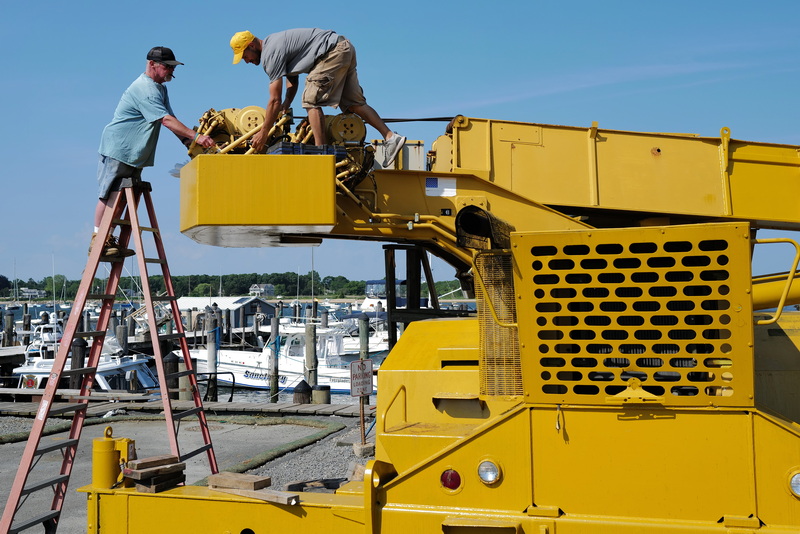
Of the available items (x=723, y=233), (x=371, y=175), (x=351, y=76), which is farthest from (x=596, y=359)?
(x=351, y=76)

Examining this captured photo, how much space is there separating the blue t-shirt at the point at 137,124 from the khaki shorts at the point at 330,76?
1.32 m

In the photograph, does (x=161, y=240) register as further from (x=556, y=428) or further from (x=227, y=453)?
(x=227, y=453)

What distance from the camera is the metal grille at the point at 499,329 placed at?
456cm

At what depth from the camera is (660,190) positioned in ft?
22.8

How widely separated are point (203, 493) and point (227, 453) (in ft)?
23.0

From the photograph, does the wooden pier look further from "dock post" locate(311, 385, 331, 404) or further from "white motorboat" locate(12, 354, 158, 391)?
"white motorboat" locate(12, 354, 158, 391)

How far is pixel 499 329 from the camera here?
15.1 feet

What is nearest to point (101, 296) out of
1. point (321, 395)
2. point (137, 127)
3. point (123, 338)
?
point (137, 127)

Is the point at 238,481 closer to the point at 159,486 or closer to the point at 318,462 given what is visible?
the point at 159,486

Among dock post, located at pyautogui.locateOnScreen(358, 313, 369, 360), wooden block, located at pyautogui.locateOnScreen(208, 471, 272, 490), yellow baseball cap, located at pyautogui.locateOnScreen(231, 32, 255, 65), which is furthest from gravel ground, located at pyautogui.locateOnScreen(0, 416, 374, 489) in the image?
dock post, located at pyautogui.locateOnScreen(358, 313, 369, 360)

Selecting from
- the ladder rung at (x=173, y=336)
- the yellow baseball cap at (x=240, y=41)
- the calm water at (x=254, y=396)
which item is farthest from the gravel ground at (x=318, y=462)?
the calm water at (x=254, y=396)

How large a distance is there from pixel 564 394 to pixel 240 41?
4.11 meters

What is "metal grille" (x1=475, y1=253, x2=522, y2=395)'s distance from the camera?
15.0ft

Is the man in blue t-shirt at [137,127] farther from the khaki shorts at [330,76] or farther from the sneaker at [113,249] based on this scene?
the khaki shorts at [330,76]
